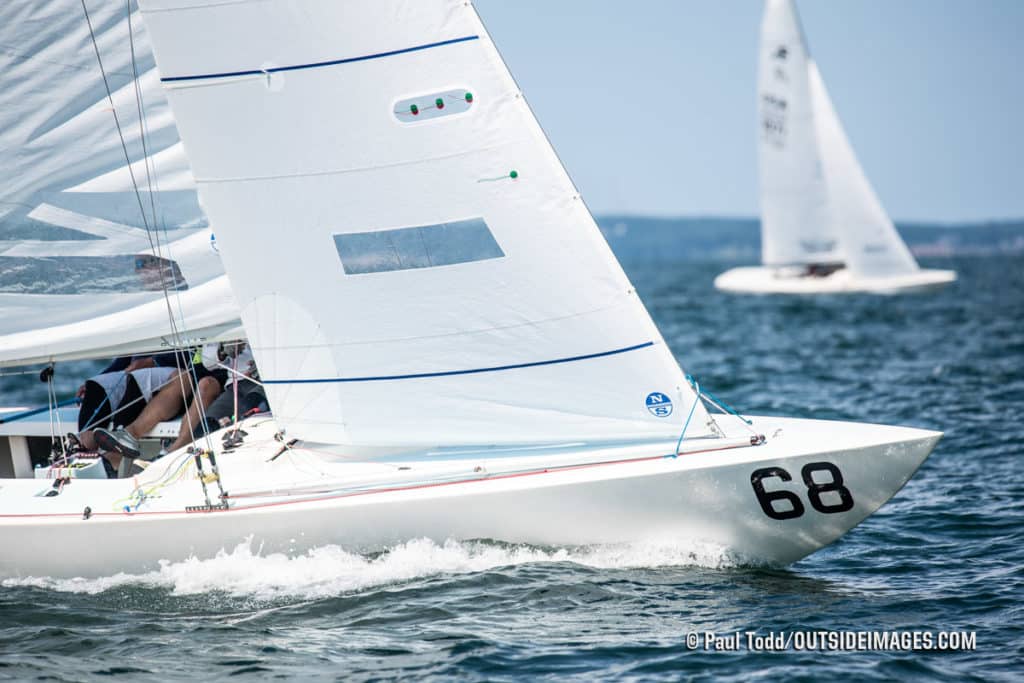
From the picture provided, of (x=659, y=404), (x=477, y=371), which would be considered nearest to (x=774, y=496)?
(x=659, y=404)

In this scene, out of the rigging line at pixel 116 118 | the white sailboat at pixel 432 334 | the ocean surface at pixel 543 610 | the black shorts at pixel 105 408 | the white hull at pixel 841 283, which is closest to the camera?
the ocean surface at pixel 543 610

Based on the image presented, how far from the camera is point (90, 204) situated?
22.8 ft

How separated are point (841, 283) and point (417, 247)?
90.4 ft

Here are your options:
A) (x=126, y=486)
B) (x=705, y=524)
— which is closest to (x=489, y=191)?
(x=705, y=524)

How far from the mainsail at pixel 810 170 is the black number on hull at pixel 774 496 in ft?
89.8

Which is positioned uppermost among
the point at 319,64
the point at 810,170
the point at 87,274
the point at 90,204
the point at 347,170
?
the point at 810,170

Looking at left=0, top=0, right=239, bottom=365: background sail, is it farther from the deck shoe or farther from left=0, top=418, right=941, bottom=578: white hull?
left=0, top=418, right=941, bottom=578: white hull

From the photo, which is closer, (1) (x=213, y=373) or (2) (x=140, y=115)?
(2) (x=140, y=115)

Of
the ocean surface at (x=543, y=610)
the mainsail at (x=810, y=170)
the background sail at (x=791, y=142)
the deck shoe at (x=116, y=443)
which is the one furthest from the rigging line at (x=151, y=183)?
the background sail at (x=791, y=142)

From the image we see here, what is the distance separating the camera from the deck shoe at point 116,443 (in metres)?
6.84

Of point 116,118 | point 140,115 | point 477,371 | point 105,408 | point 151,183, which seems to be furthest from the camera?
point 105,408

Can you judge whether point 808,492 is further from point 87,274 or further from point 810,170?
point 810,170

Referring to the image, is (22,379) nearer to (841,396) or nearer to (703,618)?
(841,396)

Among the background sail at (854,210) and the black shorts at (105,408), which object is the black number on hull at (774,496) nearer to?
the black shorts at (105,408)
